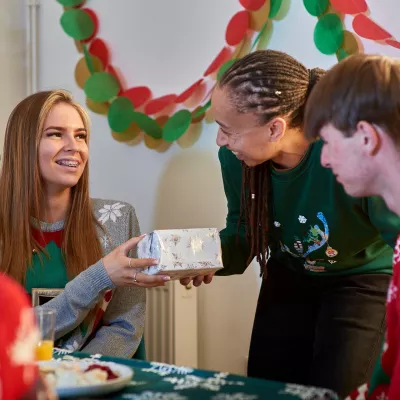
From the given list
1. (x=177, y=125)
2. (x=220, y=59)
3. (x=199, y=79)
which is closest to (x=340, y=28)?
(x=220, y=59)

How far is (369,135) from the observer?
1.06 m

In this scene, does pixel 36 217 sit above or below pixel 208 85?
below

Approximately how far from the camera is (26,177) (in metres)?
1.85

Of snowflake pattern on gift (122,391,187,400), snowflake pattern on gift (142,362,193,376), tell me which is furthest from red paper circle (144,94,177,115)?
snowflake pattern on gift (122,391,187,400)

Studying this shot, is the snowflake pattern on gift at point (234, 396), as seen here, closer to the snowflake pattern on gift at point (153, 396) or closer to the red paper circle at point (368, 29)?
the snowflake pattern on gift at point (153, 396)

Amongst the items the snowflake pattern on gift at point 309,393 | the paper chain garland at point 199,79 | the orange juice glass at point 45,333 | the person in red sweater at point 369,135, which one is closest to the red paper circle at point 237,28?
the paper chain garland at point 199,79

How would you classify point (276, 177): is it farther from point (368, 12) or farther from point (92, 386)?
point (92, 386)

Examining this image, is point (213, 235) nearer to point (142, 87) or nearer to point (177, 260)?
point (177, 260)

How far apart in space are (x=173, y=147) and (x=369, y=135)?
4.59ft

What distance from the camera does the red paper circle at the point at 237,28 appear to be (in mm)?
2176

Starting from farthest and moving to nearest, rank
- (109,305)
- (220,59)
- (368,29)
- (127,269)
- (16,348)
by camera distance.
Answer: (220,59)
(368,29)
(109,305)
(127,269)
(16,348)

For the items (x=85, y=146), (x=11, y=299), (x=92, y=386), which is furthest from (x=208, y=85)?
(x=11, y=299)

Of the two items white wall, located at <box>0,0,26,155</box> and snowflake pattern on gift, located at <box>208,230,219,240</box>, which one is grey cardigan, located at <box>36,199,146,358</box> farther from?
white wall, located at <box>0,0,26,155</box>

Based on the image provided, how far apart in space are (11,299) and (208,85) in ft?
5.85
